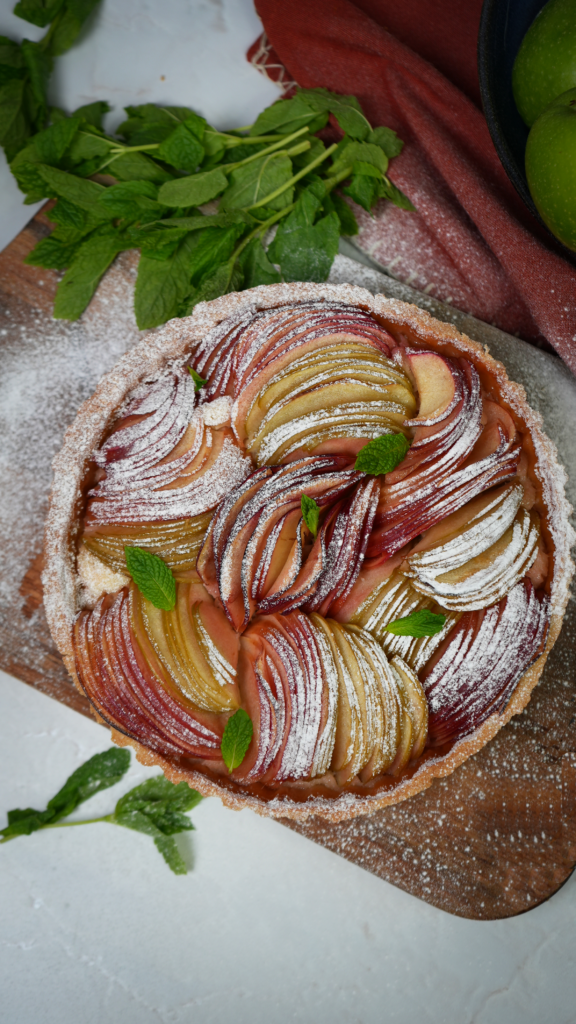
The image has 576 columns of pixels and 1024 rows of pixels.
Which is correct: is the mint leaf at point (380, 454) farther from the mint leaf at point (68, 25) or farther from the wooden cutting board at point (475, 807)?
the mint leaf at point (68, 25)

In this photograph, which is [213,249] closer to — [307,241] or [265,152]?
[307,241]

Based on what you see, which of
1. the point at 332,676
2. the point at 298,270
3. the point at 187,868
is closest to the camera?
the point at 332,676

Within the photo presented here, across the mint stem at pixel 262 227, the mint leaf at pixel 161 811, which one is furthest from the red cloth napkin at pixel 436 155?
the mint leaf at pixel 161 811

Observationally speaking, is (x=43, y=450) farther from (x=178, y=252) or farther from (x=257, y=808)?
(x=257, y=808)

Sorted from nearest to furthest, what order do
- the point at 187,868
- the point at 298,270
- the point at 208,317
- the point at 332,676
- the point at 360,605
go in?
1. the point at 332,676
2. the point at 360,605
3. the point at 208,317
4. the point at 298,270
5. the point at 187,868

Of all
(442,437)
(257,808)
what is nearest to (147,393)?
(442,437)

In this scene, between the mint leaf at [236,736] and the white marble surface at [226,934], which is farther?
the white marble surface at [226,934]

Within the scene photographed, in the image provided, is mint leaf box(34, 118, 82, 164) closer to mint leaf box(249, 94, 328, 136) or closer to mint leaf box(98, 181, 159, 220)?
mint leaf box(98, 181, 159, 220)
